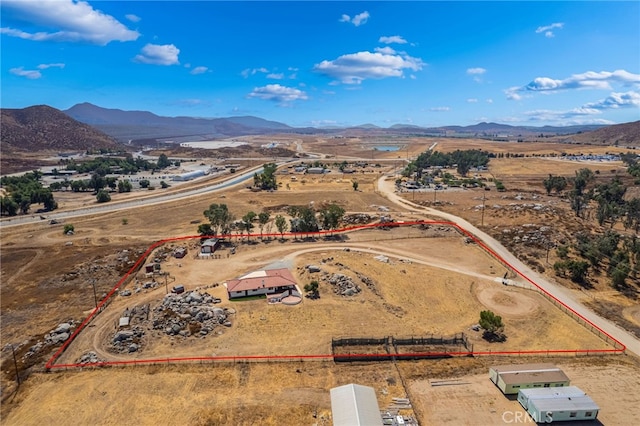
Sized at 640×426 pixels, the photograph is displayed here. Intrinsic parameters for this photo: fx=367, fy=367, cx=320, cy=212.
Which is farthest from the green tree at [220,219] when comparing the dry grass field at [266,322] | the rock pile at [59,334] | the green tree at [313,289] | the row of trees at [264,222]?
the rock pile at [59,334]

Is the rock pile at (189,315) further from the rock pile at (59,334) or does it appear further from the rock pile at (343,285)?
the rock pile at (343,285)

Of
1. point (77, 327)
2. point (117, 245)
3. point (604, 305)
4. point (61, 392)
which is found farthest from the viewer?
point (117, 245)

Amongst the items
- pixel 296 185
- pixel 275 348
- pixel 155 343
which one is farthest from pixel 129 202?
pixel 275 348

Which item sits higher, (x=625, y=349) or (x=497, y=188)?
(x=497, y=188)

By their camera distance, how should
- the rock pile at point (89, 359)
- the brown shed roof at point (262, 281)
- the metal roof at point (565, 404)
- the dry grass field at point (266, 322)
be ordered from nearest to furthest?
the metal roof at point (565, 404), the dry grass field at point (266, 322), the rock pile at point (89, 359), the brown shed roof at point (262, 281)

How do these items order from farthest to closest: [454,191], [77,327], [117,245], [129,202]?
[454,191]
[129,202]
[117,245]
[77,327]

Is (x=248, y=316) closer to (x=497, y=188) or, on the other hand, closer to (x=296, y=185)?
(x=296, y=185)
